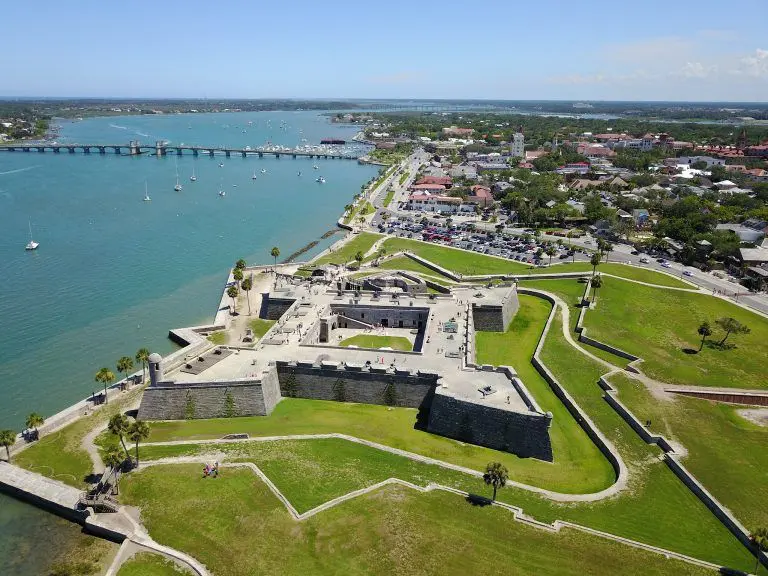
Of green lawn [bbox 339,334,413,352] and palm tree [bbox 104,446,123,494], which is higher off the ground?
palm tree [bbox 104,446,123,494]

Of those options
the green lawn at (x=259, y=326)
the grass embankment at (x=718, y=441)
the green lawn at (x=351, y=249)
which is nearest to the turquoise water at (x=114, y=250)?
the green lawn at (x=351, y=249)

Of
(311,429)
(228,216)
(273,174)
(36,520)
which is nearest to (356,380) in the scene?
(311,429)

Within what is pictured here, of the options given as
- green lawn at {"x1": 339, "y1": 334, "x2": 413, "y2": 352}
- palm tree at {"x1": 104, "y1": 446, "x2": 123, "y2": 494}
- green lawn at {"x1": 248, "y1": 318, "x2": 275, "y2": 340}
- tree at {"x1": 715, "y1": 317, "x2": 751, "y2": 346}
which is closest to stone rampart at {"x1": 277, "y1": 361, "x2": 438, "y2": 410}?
green lawn at {"x1": 339, "y1": 334, "x2": 413, "y2": 352}

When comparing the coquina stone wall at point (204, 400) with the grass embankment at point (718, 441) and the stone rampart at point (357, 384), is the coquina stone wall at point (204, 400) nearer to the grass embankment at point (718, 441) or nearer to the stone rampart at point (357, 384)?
the stone rampart at point (357, 384)

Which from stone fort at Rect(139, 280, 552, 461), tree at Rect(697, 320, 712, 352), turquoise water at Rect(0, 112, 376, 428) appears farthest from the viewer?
turquoise water at Rect(0, 112, 376, 428)

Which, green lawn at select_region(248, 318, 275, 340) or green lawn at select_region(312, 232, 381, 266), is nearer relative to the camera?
green lawn at select_region(248, 318, 275, 340)

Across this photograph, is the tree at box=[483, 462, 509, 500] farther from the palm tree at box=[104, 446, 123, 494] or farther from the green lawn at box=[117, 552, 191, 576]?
the palm tree at box=[104, 446, 123, 494]

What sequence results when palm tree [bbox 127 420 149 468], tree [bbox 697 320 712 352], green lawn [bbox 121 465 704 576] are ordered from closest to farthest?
1. green lawn [bbox 121 465 704 576]
2. palm tree [bbox 127 420 149 468]
3. tree [bbox 697 320 712 352]

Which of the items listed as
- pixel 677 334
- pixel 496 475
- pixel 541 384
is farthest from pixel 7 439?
pixel 677 334
